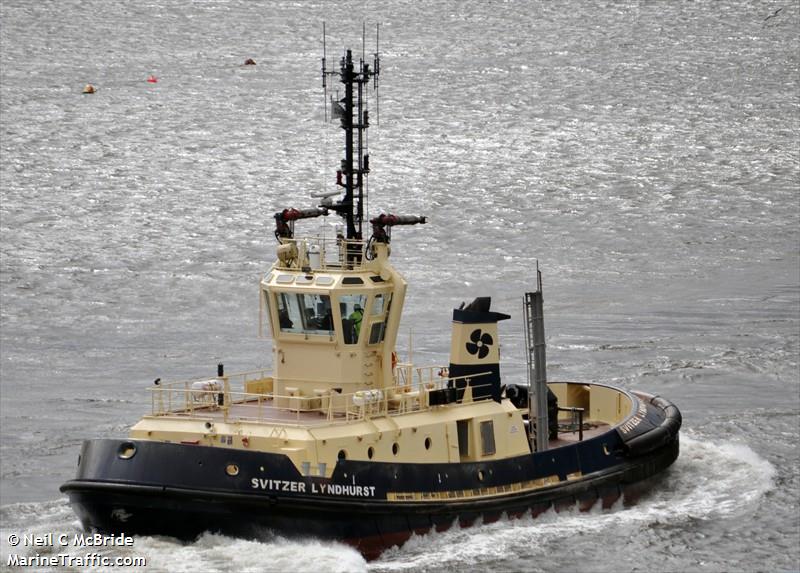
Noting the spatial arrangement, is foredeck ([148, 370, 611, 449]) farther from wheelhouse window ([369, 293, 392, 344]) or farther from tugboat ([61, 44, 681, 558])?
wheelhouse window ([369, 293, 392, 344])

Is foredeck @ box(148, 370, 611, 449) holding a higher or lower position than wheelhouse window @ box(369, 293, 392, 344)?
lower

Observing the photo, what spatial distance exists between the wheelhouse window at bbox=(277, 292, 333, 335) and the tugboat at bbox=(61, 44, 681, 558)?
2cm

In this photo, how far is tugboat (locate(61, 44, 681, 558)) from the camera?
64.8 feet

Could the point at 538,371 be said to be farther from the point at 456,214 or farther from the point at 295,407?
the point at 456,214

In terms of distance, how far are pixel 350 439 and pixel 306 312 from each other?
2.11m

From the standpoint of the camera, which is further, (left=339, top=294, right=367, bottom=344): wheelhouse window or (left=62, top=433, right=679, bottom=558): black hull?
(left=339, top=294, right=367, bottom=344): wheelhouse window

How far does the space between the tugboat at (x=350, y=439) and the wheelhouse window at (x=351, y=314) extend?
0.02 metres

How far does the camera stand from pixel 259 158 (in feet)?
164

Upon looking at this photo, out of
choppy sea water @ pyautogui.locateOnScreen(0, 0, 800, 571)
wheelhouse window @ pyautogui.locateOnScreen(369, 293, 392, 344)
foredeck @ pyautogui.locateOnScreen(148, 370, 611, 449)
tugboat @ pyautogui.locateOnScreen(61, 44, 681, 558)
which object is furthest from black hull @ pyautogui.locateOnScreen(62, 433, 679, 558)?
wheelhouse window @ pyautogui.locateOnScreen(369, 293, 392, 344)

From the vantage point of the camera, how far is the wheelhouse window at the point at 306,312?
859 inches

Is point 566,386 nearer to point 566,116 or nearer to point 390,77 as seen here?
point 566,116

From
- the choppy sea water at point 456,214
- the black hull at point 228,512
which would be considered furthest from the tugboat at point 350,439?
the choppy sea water at point 456,214

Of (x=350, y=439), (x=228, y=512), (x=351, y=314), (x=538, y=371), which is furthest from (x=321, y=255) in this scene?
(x=228, y=512)

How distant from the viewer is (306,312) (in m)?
21.9
